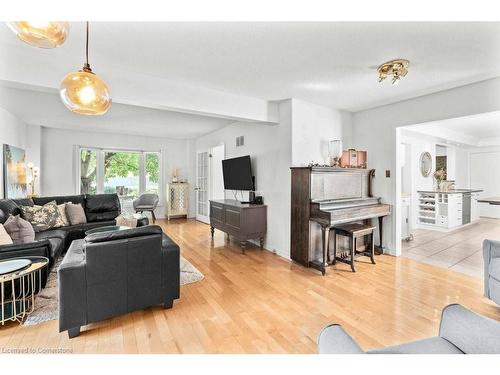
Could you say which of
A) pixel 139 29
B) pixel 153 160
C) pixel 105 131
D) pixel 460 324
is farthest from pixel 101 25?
pixel 153 160

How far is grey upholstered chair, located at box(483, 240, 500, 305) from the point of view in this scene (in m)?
2.17

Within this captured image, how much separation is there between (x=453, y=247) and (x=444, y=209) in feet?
5.83

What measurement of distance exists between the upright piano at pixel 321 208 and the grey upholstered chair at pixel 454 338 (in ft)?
6.36

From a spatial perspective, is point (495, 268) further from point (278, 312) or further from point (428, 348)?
point (278, 312)

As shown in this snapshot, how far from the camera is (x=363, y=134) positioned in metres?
4.25

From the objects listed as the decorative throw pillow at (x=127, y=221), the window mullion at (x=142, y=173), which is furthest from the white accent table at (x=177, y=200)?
the decorative throw pillow at (x=127, y=221)

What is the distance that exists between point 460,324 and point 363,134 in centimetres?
367

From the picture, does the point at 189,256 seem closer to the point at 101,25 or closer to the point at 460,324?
the point at 101,25

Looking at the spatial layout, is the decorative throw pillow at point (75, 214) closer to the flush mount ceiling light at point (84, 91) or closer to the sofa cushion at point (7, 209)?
the sofa cushion at point (7, 209)

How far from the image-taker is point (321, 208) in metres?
3.26

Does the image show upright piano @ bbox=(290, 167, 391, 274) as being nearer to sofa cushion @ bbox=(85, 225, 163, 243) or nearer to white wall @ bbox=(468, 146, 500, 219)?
sofa cushion @ bbox=(85, 225, 163, 243)

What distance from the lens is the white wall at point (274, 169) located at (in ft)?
12.2

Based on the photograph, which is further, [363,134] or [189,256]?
[363,134]
